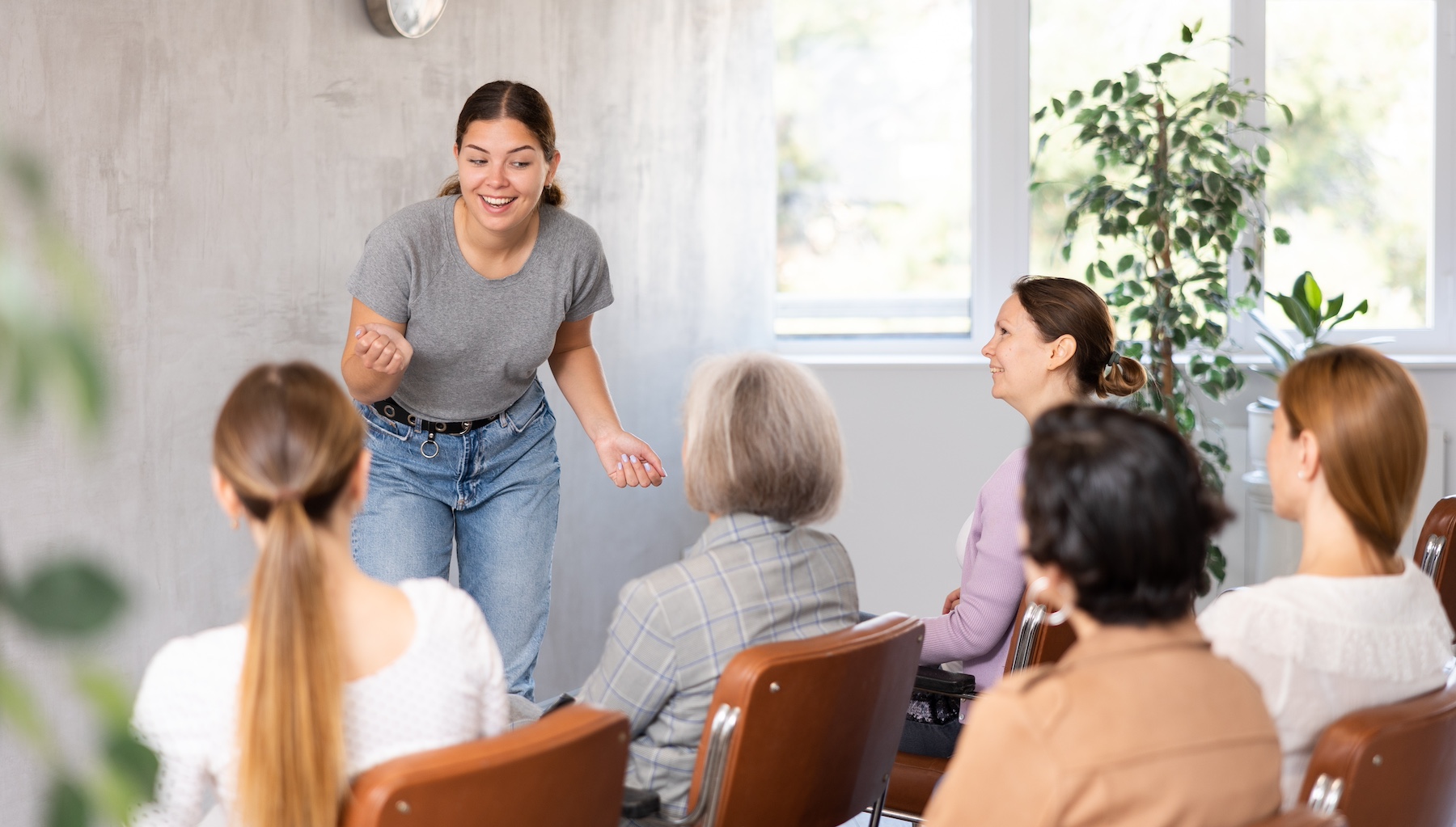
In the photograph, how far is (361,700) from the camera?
4.27 ft

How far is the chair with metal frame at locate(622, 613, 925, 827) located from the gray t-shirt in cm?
100

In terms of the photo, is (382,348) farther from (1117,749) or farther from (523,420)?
(1117,749)

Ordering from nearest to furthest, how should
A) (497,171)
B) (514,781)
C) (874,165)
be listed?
(514,781) < (497,171) < (874,165)

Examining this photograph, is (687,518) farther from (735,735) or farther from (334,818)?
(334,818)

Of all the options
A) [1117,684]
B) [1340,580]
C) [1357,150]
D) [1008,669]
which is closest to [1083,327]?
[1008,669]

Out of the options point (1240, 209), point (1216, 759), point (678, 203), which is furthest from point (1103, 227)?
point (1216, 759)

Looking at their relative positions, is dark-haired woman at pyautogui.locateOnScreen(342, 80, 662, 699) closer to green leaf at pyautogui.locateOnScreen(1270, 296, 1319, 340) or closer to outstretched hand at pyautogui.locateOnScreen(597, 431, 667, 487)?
outstretched hand at pyautogui.locateOnScreen(597, 431, 667, 487)

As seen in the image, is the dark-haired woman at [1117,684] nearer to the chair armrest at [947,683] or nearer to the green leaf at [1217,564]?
the chair armrest at [947,683]

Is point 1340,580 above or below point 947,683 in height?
above

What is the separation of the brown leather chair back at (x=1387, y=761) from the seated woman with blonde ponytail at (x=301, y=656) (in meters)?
0.87

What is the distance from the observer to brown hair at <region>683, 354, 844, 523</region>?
1755 millimetres

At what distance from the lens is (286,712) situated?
1212 mm

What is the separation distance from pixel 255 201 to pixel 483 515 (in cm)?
78

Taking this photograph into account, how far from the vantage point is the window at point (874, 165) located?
188 inches
